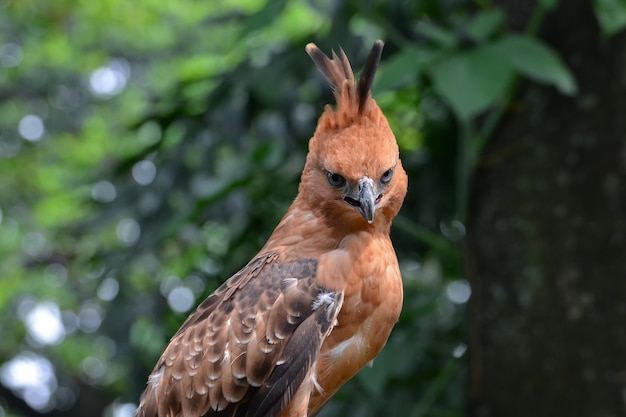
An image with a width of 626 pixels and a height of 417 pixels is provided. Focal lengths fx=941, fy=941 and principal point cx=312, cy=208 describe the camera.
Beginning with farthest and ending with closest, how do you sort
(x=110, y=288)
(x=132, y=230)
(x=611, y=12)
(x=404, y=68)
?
(x=110, y=288), (x=132, y=230), (x=611, y=12), (x=404, y=68)

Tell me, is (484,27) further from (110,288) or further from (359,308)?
(110,288)

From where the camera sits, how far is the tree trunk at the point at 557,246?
4.00 m

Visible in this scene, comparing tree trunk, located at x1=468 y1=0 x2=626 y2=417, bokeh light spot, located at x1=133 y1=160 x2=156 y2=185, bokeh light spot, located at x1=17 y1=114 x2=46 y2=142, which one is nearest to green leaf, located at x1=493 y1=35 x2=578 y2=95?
tree trunk, located at x1=468 y1=0 x2=626 y2=417

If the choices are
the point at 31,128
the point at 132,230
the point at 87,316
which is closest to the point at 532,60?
the point at 132,230

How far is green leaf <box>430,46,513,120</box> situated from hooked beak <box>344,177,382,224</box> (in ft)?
2.81

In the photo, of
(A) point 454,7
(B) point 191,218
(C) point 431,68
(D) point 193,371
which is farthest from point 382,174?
(A) point 454,7

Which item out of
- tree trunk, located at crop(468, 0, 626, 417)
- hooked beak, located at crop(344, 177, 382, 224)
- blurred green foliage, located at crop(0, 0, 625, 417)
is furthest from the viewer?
tree trunk, located at crop(468, 0, 626, 417)

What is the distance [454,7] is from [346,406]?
6.55 feet

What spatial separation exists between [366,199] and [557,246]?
1.94m

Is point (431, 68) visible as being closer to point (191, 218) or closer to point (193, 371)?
point (191, 218)

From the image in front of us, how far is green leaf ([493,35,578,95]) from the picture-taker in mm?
3477

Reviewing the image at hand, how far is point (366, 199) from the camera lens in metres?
2.46

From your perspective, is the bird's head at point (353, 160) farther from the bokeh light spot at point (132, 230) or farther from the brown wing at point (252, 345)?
the bokeh light spot at point (132, 230)

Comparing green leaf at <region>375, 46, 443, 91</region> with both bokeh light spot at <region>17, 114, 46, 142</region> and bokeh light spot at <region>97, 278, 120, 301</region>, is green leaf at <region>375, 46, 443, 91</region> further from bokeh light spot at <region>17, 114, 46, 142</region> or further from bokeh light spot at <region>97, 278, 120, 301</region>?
bokeh light spot at <region>17, 114, 46, 142</region>
